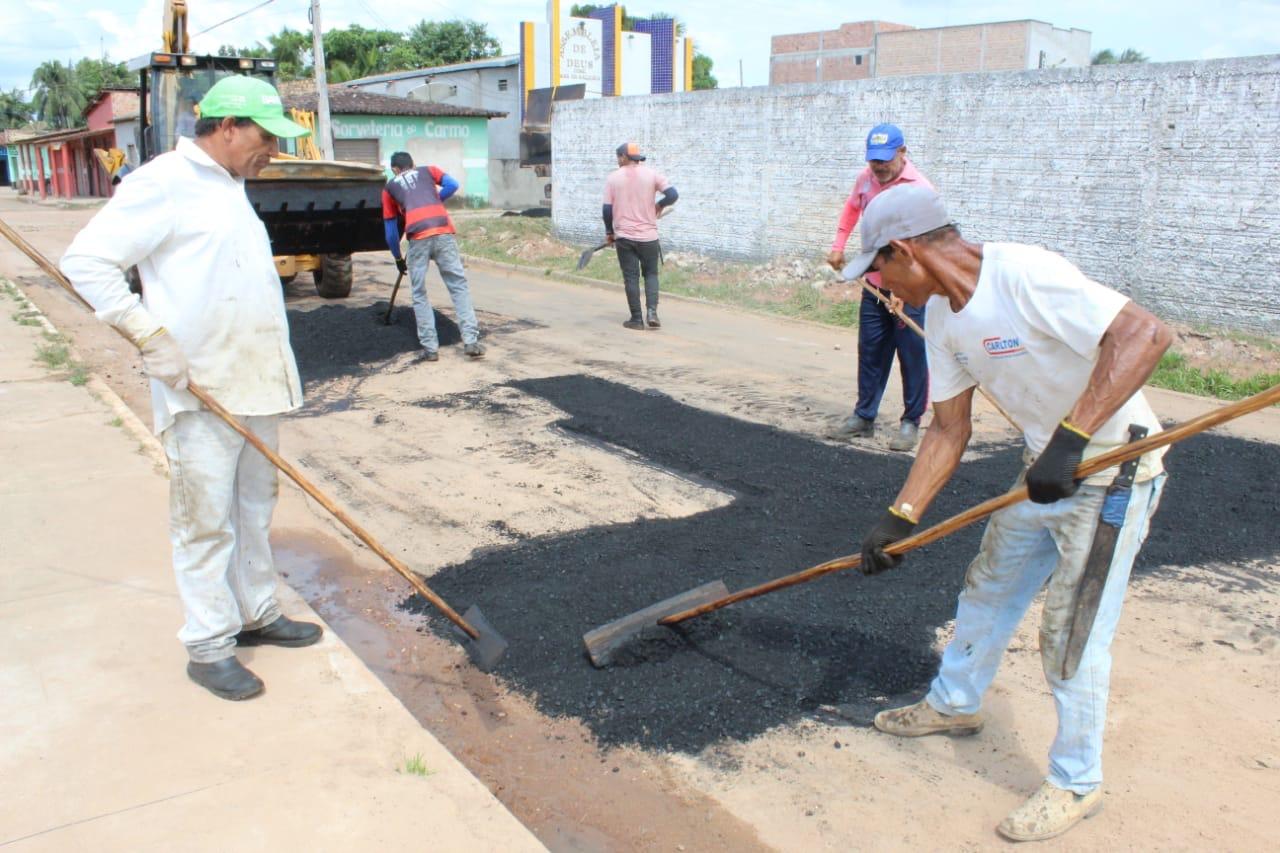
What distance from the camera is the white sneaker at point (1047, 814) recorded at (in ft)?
8.63

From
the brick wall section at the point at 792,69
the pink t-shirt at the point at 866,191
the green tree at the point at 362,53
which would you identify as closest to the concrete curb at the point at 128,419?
the pink t-shirt at the point at 866,191

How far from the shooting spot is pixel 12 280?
48.6 ft

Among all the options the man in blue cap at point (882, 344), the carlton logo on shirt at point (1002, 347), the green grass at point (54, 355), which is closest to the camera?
the carlton logo on shirt at point (1002, 347)

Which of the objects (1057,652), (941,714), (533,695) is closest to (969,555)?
(941,714)

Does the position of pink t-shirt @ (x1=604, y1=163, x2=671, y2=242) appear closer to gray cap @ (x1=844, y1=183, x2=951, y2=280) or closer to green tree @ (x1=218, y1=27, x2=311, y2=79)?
gray cap @ (x1=844, y1=183, x2=951, y2=280)

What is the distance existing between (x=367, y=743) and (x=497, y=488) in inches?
103

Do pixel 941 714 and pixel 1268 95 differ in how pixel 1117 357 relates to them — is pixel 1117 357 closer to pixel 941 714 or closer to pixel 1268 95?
pixel 941 714

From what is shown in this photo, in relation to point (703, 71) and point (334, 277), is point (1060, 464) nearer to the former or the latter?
point (334, 277)

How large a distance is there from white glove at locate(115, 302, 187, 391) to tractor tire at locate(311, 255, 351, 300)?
923 centimetres

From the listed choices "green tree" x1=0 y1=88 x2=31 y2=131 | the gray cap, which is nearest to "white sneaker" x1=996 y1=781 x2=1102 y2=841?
the gray cap

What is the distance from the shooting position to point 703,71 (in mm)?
69875

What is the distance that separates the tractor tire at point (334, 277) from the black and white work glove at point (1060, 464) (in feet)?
35.0

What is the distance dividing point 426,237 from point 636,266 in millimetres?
2645

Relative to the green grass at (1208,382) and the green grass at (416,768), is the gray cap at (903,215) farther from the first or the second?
the green grass at (1208,382)
